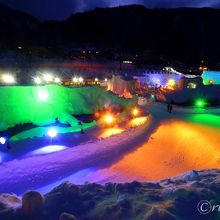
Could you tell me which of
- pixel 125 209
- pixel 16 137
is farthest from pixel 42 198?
pixel 16 137

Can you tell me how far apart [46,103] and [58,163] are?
28.6 feet

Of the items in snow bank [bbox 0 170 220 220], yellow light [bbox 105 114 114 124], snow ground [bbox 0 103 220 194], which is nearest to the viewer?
snow bank [bbox 0 170 220 220]

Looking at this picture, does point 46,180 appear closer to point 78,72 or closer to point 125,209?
point 125,209

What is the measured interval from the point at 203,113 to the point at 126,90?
792 cm

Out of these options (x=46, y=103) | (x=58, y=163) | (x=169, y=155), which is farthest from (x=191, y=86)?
(x=58, y=163)

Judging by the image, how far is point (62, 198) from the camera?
8273 mm

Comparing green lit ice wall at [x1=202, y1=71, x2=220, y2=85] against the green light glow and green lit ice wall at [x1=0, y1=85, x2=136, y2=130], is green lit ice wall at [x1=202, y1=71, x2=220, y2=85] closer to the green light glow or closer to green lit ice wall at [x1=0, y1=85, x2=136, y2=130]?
the green light glow

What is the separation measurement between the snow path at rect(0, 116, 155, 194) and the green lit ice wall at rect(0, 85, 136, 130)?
539 centimetres

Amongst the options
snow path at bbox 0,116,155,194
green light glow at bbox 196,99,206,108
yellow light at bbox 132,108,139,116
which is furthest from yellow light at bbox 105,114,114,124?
green light glow at bbox 196,99,206,108

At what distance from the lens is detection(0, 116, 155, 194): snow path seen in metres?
15.5

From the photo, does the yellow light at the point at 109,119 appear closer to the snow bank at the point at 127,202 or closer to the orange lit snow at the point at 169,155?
the orange lit snow at the point at 169,155

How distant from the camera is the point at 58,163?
677 inches

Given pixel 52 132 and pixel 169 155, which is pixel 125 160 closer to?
pixel 169 155

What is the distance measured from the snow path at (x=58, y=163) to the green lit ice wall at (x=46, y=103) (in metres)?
5.39
